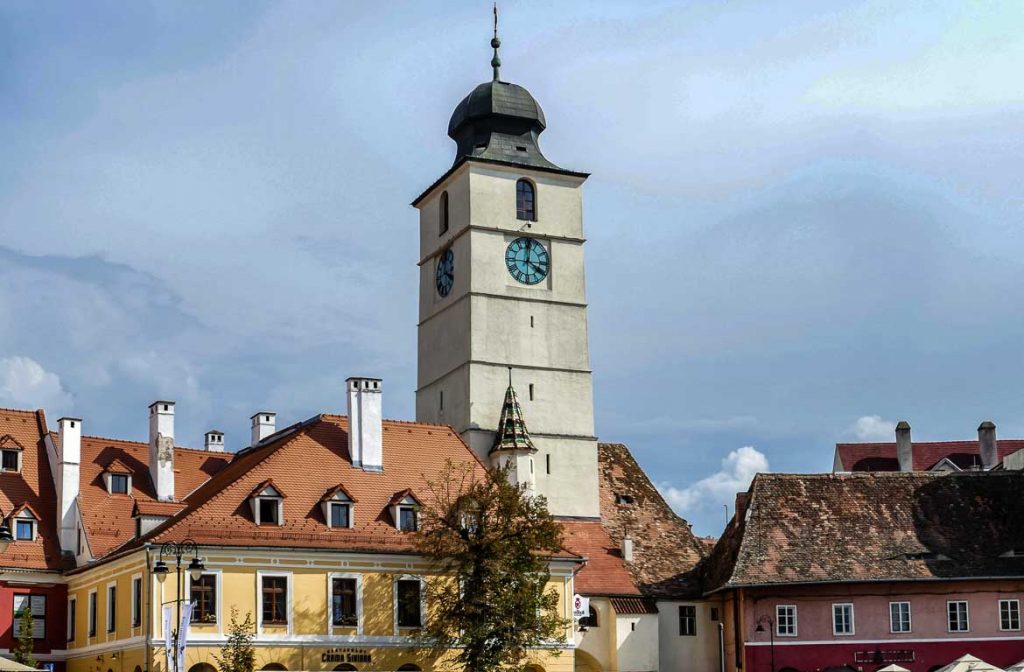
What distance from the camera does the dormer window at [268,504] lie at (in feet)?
173

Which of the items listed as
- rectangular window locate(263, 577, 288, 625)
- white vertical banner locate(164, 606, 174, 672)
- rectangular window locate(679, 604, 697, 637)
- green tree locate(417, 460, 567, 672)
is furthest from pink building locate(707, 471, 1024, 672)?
white vertical banner locate(164, 606, 174, 672)

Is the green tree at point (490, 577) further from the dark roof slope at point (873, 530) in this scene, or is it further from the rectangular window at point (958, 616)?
the rectangular window at point (958, 616)

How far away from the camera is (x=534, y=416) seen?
7162 cm

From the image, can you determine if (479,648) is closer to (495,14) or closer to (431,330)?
(431,330)

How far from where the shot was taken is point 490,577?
51781 millimetres

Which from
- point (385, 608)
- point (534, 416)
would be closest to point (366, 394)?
point (385, 608)

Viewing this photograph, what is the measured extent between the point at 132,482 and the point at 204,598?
920 centimetres

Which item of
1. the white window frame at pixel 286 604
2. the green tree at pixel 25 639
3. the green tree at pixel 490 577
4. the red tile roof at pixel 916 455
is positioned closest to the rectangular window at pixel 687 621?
the green tree at pixel 490 577

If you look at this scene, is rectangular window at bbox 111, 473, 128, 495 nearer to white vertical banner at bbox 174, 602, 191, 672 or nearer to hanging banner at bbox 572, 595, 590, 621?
white vertical banner at bbox 174, 602, 191, 672

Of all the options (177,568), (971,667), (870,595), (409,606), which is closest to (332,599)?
(409,606)

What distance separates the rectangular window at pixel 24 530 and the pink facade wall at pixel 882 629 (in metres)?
26.9

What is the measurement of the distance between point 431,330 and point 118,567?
25.6 meters

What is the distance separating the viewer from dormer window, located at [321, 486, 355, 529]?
53812 millimetres

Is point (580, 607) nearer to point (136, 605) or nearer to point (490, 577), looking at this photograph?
point (490, 577)
